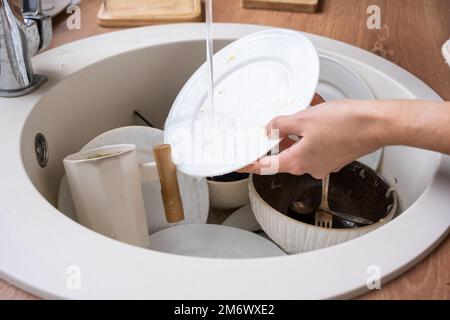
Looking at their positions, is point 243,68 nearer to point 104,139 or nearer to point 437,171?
point 104,139

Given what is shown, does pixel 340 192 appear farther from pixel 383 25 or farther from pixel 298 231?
pixel 383 25

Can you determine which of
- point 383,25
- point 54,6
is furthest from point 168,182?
point 383,25

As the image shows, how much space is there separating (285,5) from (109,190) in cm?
60

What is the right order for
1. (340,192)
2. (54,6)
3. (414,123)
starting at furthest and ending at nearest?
(54,6), (340,192), (414,123)

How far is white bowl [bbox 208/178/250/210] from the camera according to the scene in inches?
31.9

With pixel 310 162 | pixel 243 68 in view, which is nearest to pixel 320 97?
pixel 243 68

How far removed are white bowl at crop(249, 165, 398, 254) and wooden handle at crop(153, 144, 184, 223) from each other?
12 cm

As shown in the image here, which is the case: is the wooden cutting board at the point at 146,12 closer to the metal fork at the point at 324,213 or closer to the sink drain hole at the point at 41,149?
the sink drain hole at the point at 41,149

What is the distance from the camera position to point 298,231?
64 centimetres

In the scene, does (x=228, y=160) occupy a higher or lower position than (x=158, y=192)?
higher

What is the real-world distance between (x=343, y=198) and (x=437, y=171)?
20cm

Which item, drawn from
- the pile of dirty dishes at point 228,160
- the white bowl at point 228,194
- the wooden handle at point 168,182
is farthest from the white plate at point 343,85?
the wooden handle at point 168,182

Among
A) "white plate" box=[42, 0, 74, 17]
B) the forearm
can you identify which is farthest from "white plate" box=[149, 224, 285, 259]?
"white plate" box=[42, 0, 74, 17]

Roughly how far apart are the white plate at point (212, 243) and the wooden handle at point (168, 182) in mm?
25
